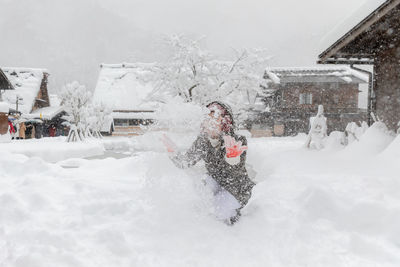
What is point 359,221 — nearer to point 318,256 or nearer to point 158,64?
point 318,256

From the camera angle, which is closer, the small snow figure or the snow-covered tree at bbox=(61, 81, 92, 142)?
the small snow figure

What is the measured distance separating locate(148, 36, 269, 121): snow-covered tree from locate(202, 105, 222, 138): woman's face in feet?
44.9

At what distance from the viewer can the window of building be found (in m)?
29.4

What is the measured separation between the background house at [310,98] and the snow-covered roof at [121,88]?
12641 millimetres

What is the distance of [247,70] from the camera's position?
19484 millimetres

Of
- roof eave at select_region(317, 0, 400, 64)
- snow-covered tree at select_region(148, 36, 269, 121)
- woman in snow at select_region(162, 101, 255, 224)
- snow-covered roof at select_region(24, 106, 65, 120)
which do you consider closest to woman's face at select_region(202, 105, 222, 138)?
woman in snow at select_region(162, 101, 255, 224)

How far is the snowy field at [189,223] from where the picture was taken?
8.53ft

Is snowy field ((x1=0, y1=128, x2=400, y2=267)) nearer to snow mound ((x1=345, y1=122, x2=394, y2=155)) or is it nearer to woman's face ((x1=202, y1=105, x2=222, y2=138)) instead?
woman's face ((x1=202, y1=105, x2=222, y2=138))

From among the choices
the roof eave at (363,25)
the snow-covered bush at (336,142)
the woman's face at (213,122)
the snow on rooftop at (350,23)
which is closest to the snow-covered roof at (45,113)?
the snow-covered bush at (336,142)

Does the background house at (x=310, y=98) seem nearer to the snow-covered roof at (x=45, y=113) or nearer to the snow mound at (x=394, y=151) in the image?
the snow-covered roof at (x=45, y=113)

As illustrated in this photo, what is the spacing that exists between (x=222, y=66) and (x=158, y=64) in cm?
376

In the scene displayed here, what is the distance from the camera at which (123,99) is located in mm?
34812

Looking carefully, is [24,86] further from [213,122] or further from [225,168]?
[225,168]

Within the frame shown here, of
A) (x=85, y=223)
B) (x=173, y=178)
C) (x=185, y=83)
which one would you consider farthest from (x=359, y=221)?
(x=185, y=83)
